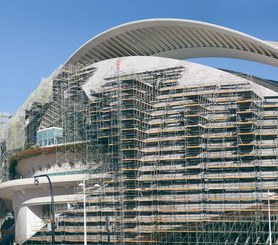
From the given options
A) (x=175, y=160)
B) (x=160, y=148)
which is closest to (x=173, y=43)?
(x=160, y=148)

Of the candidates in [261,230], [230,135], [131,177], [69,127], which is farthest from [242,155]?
[69,127]

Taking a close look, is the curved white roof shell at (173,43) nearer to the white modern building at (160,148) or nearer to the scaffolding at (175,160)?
the white modern building at (160,148)

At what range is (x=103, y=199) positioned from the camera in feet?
172

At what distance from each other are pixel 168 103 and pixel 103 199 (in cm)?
798

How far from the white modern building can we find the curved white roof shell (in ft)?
0.40

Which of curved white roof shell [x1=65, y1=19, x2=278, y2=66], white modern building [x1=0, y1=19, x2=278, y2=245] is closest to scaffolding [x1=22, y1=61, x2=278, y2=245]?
white modern building [x1=0, y1=19, x2=278, y2=245]

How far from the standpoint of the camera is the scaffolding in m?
48.0

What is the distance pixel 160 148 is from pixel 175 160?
1.57 metres

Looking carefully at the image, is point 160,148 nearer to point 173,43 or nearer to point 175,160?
point 175,160

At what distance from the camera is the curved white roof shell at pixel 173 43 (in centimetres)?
5331

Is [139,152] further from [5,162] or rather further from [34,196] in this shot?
[5,162]

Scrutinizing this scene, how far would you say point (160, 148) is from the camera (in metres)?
51.5

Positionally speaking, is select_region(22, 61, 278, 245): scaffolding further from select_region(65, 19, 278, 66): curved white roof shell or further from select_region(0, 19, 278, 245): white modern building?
select_region(65, 19, 278, 66): curved white roof shell

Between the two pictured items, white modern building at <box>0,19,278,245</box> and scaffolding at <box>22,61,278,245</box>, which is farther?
white modern building at <box>0,19,278,245</box>
